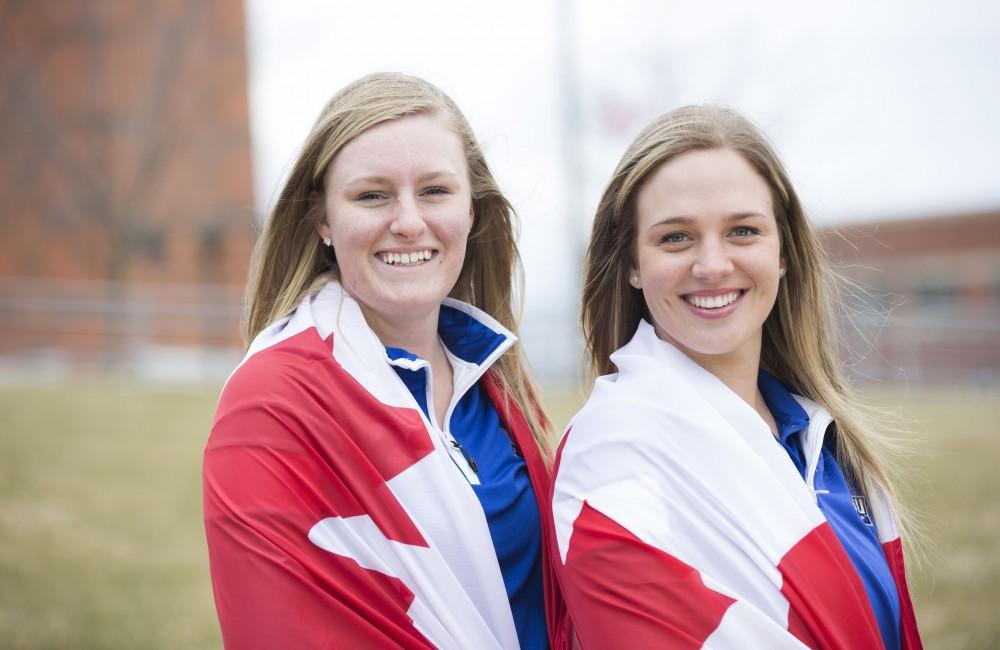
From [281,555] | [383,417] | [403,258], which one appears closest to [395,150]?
[403,258]

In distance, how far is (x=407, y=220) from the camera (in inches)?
97.2

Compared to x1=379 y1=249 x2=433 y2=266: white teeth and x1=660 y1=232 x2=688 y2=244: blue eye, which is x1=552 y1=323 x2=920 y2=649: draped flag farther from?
x1=379 y1=249 x2=433 y2=266: white teeth

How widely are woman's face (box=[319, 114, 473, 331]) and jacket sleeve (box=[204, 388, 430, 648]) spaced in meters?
0.50

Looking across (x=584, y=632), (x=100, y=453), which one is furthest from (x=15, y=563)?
(x=584, y=632)

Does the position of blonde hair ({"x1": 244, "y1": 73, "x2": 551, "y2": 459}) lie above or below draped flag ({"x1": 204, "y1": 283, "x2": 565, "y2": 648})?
above

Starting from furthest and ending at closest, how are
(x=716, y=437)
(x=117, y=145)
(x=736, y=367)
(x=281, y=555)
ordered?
1. (x=117, y=145)
2. (x=736, y=367)
3. (x=716, y=437)
4. (x=281, y=555)

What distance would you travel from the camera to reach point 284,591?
2088 mm

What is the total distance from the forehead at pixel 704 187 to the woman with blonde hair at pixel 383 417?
53 centimetres

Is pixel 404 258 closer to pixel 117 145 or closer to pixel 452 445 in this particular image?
pixel 452 445

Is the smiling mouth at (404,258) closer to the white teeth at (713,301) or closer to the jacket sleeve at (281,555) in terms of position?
the jacket sleeve at (281,555)

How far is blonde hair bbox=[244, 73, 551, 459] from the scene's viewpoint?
8.48 ft

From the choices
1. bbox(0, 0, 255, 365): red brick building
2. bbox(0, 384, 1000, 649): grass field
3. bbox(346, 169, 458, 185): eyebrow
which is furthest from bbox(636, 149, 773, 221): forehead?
bbox(0, 0, 255, 365): red brick building

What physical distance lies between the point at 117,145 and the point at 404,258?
18395 mm

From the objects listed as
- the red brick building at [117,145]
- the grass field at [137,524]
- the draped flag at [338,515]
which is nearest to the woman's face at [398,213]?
the draped flag at [338,515]
